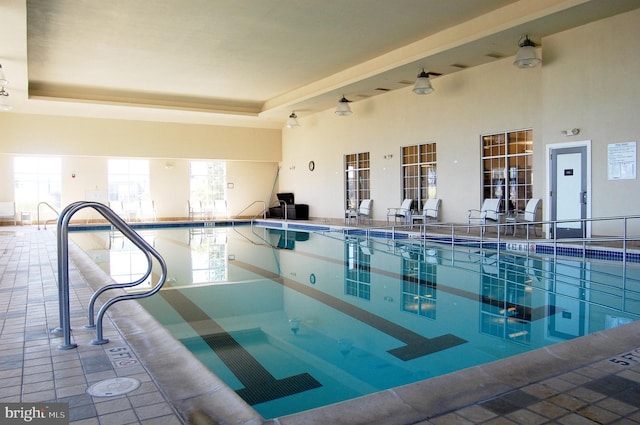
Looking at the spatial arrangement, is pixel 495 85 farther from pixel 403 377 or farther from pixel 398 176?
pixel 403 377

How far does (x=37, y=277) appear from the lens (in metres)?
5.06

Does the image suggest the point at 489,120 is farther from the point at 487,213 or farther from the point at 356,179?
the point at 356,179

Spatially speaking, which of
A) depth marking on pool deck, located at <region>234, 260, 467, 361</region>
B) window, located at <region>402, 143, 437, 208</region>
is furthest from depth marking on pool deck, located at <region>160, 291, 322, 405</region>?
window, located at <region>402, 143, 437, 208</region>

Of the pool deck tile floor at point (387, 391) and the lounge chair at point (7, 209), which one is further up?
the lounge chair at point (7, 209)

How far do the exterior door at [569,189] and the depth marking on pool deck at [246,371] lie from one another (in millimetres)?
6276

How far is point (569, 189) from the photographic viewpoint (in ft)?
26.1

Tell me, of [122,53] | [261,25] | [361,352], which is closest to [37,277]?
[361,352]

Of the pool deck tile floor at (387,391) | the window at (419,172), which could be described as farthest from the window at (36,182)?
the pool deck tile floor at (387,391)

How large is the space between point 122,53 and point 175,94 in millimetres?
3848

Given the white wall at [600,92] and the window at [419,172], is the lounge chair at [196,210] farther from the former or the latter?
the white wall at [600,92]

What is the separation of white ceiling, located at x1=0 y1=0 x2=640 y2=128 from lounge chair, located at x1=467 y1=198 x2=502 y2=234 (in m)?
2.84

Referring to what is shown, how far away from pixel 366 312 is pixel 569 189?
5.37 metres

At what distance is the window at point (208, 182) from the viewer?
16922 millimetres

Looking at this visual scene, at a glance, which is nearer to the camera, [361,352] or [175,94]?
[361,352]
